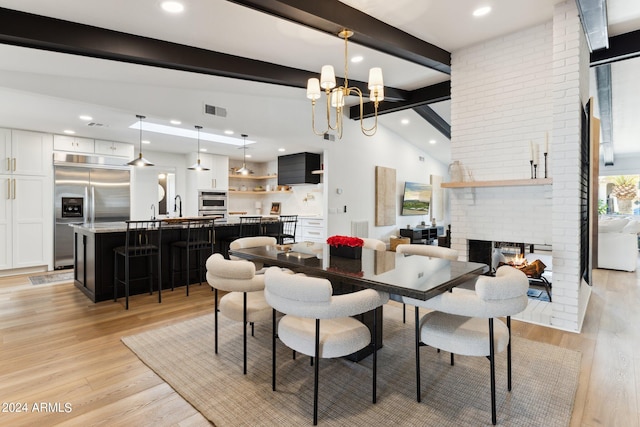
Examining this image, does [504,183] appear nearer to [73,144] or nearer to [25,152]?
[73,144]

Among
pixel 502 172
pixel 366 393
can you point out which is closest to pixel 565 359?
pixel 366 393

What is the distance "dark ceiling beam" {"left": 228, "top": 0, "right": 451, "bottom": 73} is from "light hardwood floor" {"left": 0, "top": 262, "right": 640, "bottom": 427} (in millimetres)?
2818

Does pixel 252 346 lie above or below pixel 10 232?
below

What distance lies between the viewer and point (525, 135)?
144 inches

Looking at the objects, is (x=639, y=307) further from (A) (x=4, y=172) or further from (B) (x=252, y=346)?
(A) (x=4, y=172)

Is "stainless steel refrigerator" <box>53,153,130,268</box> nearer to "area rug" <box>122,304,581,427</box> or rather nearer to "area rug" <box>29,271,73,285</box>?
"area rug" <box>29,271,73,285</box>

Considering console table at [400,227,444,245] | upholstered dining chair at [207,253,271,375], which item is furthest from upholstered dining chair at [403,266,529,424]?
console table at [400,227,444,245]

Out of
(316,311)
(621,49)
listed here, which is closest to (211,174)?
(316,311)

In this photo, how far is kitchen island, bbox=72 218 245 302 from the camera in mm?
3982

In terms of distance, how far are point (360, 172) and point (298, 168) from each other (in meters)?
1.53

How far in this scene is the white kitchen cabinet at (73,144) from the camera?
18.9 feet

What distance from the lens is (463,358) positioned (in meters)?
2.60

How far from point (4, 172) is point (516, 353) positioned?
7.48 metres

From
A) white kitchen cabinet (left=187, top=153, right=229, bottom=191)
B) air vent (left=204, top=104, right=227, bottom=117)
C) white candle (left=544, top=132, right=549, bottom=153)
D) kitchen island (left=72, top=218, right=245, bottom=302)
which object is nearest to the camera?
white candle (left=544, top=132, right=549, bottom=153)
